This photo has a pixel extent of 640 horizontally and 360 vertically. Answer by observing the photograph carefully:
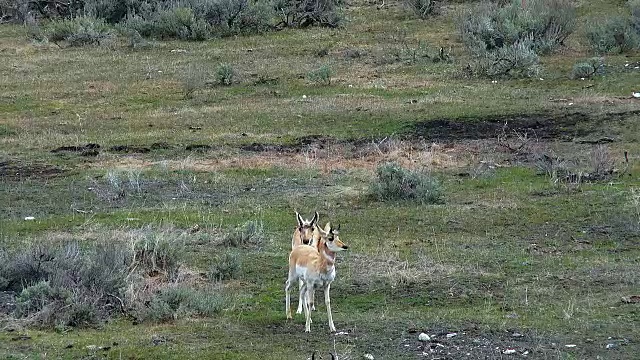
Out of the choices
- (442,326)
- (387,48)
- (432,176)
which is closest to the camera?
(442,326)

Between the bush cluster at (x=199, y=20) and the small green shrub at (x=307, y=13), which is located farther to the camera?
the small green shrub at (x=307, y=13)

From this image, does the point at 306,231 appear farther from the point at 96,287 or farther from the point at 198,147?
the point at 198,147

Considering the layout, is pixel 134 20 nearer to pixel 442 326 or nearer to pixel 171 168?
pixel 171 168

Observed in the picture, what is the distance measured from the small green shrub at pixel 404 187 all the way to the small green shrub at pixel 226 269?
4372 millimetres

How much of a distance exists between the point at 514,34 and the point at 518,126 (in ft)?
25.1

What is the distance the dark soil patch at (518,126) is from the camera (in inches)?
835

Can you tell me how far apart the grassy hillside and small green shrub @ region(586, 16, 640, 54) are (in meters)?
0.49

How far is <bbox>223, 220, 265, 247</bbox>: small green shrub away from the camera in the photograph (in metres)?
14.5

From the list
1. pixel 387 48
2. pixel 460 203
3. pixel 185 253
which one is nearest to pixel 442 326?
pixel 185 253

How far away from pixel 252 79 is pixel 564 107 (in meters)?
7.52

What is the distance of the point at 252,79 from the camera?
88.5 feet

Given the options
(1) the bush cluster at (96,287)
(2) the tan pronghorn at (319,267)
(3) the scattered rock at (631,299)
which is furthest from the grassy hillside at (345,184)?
(2) the tan pronghorn at (319,267)

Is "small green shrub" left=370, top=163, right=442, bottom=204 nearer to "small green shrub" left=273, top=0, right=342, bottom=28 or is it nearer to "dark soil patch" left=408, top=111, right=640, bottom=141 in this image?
"dark soil patch" left=408, top=111, right=640, bottom=141

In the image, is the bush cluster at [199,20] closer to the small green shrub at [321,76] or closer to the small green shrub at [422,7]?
the small green shrub at [422,7]
